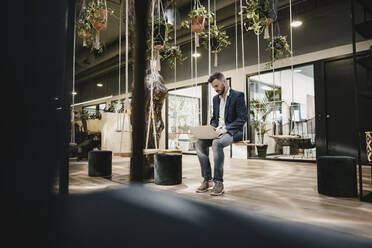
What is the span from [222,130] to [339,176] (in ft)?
4.16

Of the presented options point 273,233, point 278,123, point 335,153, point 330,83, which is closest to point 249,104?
point 278,123

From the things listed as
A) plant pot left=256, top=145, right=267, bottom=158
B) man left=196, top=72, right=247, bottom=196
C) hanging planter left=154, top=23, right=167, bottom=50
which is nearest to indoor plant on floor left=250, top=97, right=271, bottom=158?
plant pot left=256, top=145, right=267, bottom=158

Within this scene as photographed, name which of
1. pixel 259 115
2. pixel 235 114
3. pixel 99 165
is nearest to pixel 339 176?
pixel 235 114

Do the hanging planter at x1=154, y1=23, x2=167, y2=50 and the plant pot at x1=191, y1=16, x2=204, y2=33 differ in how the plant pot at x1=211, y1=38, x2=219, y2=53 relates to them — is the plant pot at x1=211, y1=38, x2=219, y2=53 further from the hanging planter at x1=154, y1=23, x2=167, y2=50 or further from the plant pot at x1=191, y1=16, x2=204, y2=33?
the hanging planter at x1=154, y1=23, x2=167, y2=50

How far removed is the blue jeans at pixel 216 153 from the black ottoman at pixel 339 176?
1.03 meters

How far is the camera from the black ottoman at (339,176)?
231 cm

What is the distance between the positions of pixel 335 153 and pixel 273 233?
15.2ft

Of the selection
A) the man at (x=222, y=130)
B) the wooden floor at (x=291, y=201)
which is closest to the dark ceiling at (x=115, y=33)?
the man at (x=222, y=130)

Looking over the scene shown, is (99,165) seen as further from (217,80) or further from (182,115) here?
Result: (182,115)

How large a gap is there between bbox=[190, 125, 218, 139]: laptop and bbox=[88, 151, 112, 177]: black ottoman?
184 centimetres

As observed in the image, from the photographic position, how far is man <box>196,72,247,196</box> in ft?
8.16

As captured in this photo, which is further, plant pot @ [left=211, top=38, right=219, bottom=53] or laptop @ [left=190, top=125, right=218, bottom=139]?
plant pot @ [left=211, top=38, right=219, bottom=53]

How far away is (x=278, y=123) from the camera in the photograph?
6652 mm

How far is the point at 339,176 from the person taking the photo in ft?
7.72
